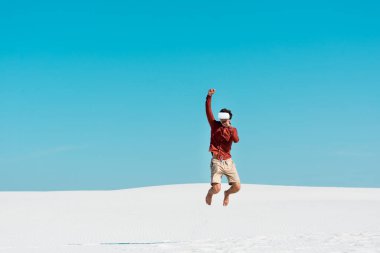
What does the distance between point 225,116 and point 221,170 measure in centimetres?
75

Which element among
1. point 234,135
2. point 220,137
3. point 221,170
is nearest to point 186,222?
point 221,170

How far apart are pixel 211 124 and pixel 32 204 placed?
59.6ft

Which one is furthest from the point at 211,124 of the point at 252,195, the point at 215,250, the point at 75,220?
the point at 252,195

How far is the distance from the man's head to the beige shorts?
57 centimetres

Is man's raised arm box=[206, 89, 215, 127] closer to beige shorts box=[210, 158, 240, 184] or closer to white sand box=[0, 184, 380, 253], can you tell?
beige shorts box=[210, 158, 240, 184]

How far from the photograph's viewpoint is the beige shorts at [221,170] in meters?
8.88

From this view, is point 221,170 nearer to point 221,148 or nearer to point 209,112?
point 221,148

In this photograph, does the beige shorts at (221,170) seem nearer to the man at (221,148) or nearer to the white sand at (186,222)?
the man at (221,148)

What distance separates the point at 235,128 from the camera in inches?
343

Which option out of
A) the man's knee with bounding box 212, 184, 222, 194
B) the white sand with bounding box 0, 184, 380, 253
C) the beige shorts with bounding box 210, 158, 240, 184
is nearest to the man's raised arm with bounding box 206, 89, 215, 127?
the beige shorts with bounding box 210, 158, 240, 184

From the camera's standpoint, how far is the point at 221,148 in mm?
8898

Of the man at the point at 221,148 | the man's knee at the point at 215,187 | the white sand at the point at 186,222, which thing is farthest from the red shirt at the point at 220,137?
the white sand at the point at 186,222

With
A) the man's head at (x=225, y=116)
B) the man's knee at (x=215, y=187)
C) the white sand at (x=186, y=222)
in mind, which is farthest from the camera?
the white sand at (x=186, y=222)

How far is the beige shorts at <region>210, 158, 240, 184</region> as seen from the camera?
8875mm
